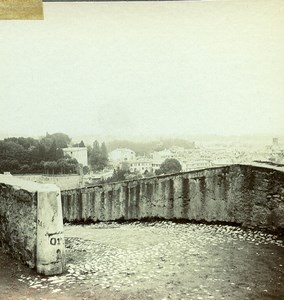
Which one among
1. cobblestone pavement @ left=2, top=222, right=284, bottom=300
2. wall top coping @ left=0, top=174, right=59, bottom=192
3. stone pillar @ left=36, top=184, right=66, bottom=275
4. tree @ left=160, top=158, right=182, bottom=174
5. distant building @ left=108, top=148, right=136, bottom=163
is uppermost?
distant building @ left=108, top=148, right=136, bottom=163

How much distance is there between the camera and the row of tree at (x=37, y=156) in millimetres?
2418

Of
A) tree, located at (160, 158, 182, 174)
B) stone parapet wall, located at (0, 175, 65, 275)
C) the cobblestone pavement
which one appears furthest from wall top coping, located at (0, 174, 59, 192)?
tree, located at (160, 158, 182, 174)

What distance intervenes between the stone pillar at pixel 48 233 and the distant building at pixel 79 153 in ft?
0.87

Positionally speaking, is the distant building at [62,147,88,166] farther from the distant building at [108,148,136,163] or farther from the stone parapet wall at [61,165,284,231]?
the stone parapet wall at [61,165,284,231]

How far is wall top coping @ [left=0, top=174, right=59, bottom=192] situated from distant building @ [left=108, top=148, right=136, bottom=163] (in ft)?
1.27

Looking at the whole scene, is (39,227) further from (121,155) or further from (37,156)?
(121,155)

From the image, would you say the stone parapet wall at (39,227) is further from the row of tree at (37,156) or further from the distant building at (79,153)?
the distant building at (79,153)

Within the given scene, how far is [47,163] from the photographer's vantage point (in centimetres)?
242

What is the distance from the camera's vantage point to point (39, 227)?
7.36 ft

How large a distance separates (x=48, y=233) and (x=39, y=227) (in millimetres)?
60

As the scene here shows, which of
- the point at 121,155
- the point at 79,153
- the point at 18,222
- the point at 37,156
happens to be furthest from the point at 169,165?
the point at 18,222

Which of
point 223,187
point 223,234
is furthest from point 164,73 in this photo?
point 223,234

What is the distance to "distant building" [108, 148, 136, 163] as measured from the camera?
8.10 ft

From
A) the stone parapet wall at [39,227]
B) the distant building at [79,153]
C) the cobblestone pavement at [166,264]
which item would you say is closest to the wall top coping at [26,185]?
the stone parapet wall at [39,227]
